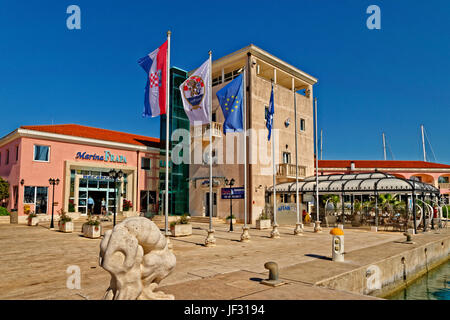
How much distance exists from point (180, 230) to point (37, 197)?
15.5m

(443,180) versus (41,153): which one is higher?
(41,153)

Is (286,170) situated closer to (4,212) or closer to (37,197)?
(37,197)

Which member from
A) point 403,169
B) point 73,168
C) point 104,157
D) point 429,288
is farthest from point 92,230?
point 403,169

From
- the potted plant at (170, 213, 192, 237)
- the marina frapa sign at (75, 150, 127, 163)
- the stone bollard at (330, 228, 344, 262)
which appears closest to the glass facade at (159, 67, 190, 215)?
the marina frapa sign at (75, 150, 127, 163)

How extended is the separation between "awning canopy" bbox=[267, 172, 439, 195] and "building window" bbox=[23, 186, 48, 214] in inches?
781

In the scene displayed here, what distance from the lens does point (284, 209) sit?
86.7ft

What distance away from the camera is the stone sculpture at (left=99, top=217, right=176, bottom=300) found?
524 centimetres

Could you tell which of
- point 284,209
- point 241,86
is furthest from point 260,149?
point 241,86

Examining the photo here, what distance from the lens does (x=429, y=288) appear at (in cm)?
1261

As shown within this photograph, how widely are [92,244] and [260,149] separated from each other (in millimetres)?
17475

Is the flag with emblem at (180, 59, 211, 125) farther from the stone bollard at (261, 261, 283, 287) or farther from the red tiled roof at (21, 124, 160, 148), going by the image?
the red tiled roof at (21, 124, 160, 148)

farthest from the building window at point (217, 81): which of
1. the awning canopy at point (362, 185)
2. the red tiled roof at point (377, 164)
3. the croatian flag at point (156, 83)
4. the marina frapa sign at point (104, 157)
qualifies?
the red tiled roof at point (377, 164)
